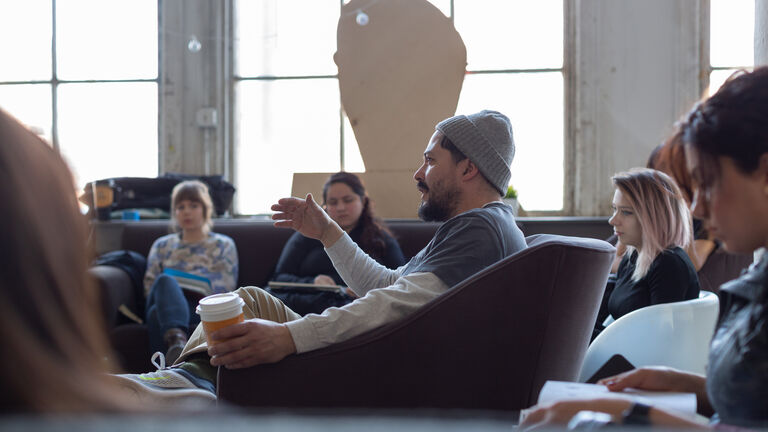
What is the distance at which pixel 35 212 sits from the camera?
0.59 meters

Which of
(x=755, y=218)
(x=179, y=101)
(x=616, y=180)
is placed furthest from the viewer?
(x=179, y=101)

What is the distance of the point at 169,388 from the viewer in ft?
5.38

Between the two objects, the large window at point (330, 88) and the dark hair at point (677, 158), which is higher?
the large window at point (330, 88)

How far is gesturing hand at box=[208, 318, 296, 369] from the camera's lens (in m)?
1.40

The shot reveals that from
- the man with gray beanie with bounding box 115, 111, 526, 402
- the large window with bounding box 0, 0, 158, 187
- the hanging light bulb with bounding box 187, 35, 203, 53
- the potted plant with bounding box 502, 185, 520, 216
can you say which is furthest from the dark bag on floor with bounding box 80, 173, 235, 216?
the man with gray beanie with bounding box 115, 111, 526, 402

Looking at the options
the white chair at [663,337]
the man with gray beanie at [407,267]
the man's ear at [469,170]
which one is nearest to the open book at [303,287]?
the man with gray beanie at [407,267]

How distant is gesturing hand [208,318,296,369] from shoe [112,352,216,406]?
0.25m

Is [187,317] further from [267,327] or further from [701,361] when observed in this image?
[701,361]

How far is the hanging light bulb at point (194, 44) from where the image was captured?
457cm

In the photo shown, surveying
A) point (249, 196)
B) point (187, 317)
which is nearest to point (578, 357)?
point (187, 317)

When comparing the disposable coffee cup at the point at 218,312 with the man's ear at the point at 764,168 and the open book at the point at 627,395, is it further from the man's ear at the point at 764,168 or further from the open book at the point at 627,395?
the man's ear at the point at 764,168

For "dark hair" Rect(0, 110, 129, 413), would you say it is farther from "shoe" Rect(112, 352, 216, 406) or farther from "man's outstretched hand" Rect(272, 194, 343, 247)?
"man's outstretched hand" Rect(272, 194, 343, 247)

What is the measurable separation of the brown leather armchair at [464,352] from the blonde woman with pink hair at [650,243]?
2.99 feet

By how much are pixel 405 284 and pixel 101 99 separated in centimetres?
416
